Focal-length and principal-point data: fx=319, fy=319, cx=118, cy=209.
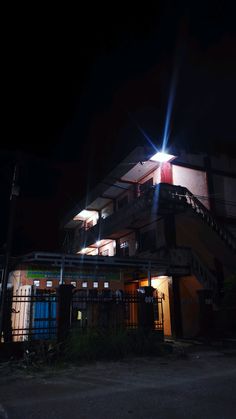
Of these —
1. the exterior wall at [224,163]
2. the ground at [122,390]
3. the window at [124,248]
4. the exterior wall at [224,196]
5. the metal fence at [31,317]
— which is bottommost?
the ground at [122,390]

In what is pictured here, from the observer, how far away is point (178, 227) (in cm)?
2086

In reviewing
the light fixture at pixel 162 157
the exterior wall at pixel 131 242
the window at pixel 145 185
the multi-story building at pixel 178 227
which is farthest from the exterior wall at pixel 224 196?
the exterior wall at pixel 131 242

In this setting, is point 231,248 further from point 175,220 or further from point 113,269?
point 113,269

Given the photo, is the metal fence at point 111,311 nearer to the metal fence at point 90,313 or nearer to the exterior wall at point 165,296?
the metal fence at point 90,313

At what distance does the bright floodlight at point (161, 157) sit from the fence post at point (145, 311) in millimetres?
10644

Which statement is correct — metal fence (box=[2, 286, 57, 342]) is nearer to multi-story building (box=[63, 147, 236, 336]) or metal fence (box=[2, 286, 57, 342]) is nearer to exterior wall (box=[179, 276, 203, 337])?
multi-story building (box=[63, 147, 236, 336])

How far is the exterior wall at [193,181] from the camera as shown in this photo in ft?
74.3

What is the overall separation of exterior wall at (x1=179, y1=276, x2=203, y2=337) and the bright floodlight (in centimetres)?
812

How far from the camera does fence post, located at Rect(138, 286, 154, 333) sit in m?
12.8

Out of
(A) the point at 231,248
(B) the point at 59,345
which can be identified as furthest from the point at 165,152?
(B) the point at 59,345

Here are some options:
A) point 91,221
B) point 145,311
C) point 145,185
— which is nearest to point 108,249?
point 91,221

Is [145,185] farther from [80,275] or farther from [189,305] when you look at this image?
→ [80,275]

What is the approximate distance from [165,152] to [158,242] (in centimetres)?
602

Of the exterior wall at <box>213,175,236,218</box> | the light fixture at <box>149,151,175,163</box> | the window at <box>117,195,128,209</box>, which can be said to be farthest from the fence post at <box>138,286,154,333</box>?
the window at <box>117,195,128,209</box>
